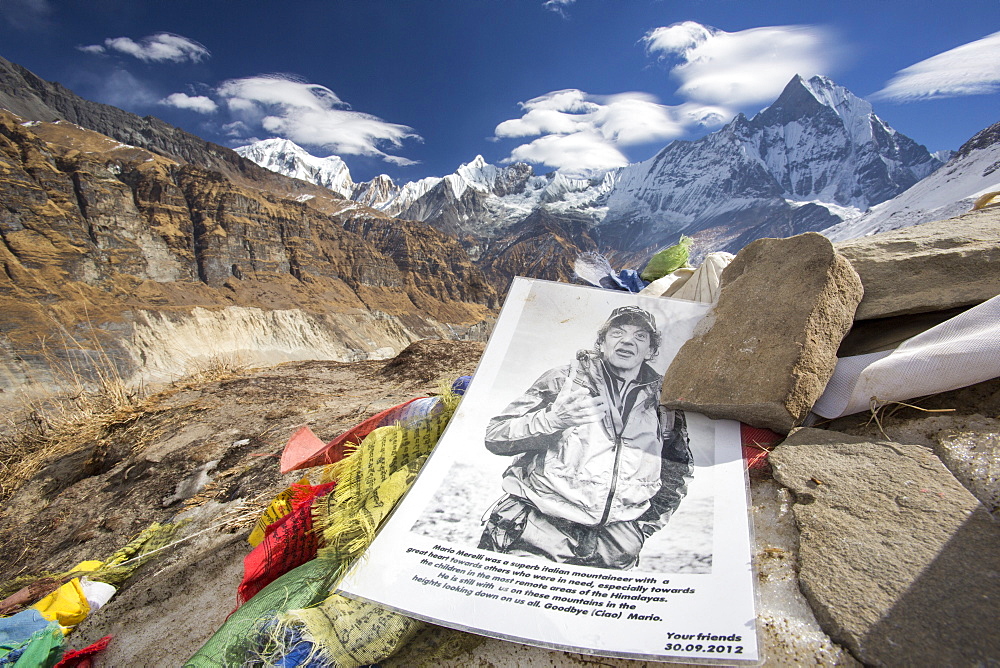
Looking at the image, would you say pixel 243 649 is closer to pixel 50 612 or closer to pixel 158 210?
pixel 50 612

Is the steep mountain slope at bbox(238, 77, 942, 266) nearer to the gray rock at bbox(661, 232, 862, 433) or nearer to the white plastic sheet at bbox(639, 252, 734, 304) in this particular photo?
the white plastic sheet at bbox(639, 252, 734, 304)

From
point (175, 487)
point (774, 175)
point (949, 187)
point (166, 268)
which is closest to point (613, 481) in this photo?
point (175, 487)

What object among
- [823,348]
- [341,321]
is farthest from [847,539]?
[341,321]

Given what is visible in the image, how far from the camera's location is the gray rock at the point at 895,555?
2.95 ft

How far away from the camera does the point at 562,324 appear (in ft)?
6.77

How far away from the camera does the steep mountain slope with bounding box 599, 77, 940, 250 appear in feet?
290

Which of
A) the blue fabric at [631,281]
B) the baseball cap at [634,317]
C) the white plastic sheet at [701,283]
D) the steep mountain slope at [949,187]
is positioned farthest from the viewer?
the steep mountain slope at [949,187]

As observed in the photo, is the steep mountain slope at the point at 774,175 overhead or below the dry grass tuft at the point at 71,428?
overhead

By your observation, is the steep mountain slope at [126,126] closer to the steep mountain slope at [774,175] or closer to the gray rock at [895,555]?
the gray rock at [895,555]

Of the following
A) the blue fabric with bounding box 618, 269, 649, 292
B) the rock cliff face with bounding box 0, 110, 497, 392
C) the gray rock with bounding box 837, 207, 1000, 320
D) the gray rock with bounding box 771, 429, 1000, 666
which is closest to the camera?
the gray rock with bounding box 771, 429, 1000, 666

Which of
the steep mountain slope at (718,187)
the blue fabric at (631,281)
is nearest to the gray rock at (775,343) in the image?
the blue fabric at (631,281)

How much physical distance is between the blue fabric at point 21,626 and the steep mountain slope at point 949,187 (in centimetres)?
3922

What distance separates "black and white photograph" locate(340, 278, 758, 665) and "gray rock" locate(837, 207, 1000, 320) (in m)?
0.64

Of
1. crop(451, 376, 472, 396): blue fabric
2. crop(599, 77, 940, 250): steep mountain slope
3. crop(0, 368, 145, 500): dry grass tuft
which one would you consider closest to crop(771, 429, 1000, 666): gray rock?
crop(451, 376, 472, 396): blue fabric
